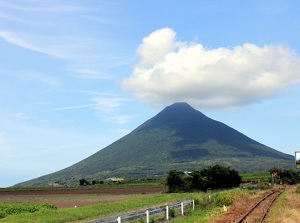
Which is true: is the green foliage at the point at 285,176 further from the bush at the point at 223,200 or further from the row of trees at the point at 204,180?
the bush at the point at 223,200

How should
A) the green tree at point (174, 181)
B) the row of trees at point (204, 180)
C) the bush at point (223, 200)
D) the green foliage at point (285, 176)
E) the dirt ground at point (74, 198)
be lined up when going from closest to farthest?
1. the bush at point (223, 200)
2. the dirt ground at point (74, 198)
3. the row of trees at point (204, 180)
4. the green tree at point (174, 181)
5. the green foliage at point (285, 176)

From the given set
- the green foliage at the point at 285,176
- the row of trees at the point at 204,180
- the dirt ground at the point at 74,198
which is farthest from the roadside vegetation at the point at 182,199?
the green foliage at the point at 285,176

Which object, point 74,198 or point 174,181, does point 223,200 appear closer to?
point 74,198

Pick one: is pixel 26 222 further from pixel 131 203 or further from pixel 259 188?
pixel 259 188

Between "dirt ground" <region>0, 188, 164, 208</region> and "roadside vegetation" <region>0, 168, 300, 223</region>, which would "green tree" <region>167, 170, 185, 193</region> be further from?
"dirt ground" <region>0, 188, 164, 208</region>

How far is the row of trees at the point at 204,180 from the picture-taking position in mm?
86062

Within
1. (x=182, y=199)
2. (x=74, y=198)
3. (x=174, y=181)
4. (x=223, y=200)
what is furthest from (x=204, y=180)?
(x=223, y=200)

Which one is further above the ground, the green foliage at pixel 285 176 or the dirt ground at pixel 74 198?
the green foliage at pixel 285 176

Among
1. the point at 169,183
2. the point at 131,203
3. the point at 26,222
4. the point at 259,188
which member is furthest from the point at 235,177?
the point at 26,222

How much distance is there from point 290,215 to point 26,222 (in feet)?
60.4

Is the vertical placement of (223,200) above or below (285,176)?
below

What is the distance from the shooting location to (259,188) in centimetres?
8325

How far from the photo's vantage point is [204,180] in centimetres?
8531

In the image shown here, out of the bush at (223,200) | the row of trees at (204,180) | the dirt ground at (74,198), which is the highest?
the row of trees at (204,180)
